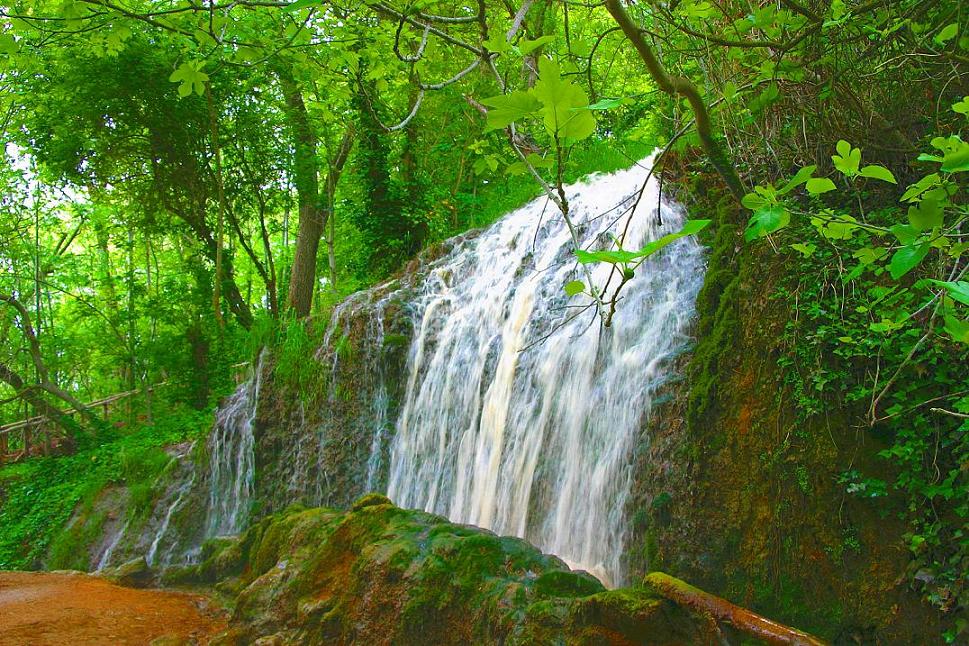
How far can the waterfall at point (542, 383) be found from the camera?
15.7 feet

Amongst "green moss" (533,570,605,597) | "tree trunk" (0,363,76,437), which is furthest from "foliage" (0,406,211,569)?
"green moss" (533,570,605,597)

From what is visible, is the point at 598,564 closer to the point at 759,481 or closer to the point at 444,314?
the point at 759,481

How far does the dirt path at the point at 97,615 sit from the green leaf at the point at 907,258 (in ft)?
17.4

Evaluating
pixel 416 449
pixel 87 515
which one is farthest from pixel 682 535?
pixel 87 515

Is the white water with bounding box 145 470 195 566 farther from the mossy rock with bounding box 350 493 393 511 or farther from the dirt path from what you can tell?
the mossy rock with bounding box 350 493 393 511

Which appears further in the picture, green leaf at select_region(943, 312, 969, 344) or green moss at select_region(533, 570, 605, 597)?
green moss at select_region(533, 570, 605, 597)

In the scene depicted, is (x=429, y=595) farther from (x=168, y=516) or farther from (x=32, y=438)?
(x=32, y=438)

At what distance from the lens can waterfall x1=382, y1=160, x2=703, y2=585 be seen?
4.79 metres

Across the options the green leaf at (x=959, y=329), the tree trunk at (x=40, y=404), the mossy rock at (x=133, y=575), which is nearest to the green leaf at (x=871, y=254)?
the green leaf at (x=959, y=329)

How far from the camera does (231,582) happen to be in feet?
20.8

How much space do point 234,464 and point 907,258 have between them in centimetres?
845

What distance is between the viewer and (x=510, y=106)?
1301mm

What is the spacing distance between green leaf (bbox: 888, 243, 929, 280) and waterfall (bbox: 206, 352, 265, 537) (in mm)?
8078

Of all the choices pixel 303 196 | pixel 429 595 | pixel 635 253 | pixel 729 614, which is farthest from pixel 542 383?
pixel 303 196
